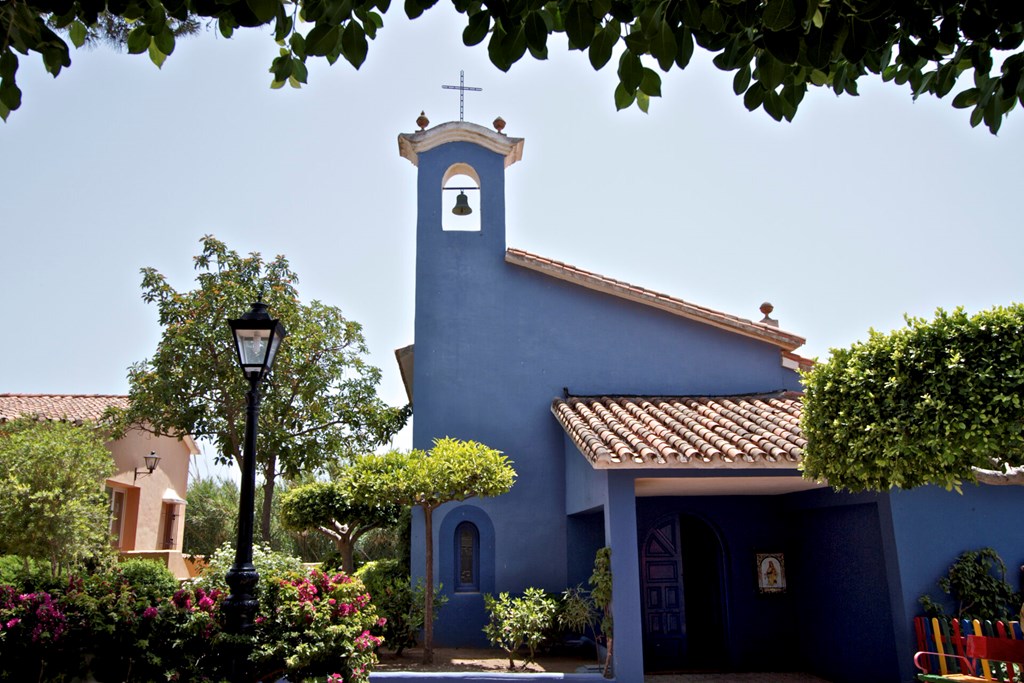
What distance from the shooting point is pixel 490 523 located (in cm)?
1331

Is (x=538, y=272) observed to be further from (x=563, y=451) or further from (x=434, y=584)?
(x=434, y=584)

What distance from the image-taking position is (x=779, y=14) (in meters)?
2.83

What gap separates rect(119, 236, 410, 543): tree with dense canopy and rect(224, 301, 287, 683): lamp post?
11038 mm

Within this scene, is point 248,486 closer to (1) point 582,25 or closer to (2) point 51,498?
(1) point 582,25

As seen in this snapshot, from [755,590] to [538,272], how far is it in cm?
657

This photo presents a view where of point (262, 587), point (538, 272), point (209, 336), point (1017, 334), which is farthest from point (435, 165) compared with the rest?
point (1017, 334)

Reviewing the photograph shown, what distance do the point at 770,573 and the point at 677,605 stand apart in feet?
5.18

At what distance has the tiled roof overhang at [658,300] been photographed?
1405cm

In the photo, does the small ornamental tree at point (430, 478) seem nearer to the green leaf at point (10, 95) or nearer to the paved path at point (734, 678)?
the paved path at point (734, 678)

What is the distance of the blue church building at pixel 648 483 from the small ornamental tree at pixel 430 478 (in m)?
1.41

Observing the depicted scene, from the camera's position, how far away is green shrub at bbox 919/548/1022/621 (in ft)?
30.9

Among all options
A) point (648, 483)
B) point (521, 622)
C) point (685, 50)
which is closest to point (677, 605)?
point (648, 483)

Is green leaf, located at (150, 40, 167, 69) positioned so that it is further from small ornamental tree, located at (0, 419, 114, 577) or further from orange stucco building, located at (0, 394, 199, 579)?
orange stucco building, located at (0, 394, 199, 579)

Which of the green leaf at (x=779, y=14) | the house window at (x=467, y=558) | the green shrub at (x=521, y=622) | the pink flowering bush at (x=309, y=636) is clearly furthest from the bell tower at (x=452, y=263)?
the green leaf at (x=779, y=14)
